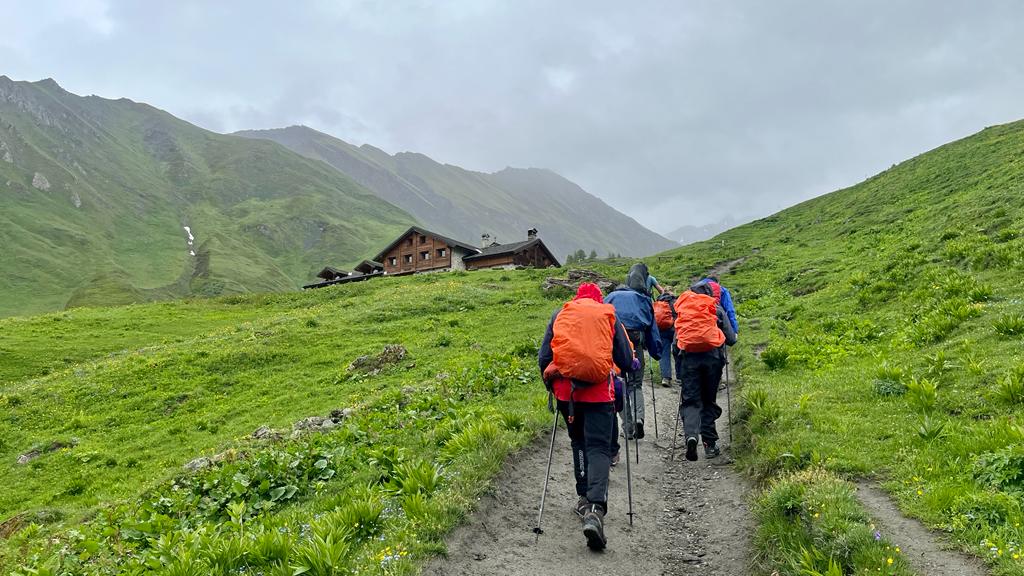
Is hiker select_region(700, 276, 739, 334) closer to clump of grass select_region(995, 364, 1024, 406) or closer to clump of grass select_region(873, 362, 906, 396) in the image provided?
clump of grass select_region(873, 362, 906, 396)

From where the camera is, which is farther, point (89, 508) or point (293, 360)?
point (293, 360)

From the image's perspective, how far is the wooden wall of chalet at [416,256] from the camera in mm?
91375

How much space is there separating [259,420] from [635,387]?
49.9ft

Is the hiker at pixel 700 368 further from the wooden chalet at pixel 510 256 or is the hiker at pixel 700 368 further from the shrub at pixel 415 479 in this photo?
the wooden chalet at pixel 510 256

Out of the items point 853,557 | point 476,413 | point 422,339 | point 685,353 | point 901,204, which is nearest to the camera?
point 853,557

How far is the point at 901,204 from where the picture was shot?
139 ft

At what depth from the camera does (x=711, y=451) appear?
11.0m

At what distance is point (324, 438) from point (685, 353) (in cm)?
839

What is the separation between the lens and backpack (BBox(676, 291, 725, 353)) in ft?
35.7

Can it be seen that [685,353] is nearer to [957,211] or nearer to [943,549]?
[943,549]

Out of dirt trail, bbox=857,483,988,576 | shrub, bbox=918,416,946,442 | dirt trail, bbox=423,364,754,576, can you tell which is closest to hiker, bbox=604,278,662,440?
dirt trail, bbox=423,364,754,576

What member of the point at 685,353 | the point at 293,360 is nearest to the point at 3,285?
the point at 293,360

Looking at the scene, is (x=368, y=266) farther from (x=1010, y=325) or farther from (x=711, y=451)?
(x=1010, y=325)

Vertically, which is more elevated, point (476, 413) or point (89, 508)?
point (476, 413)
